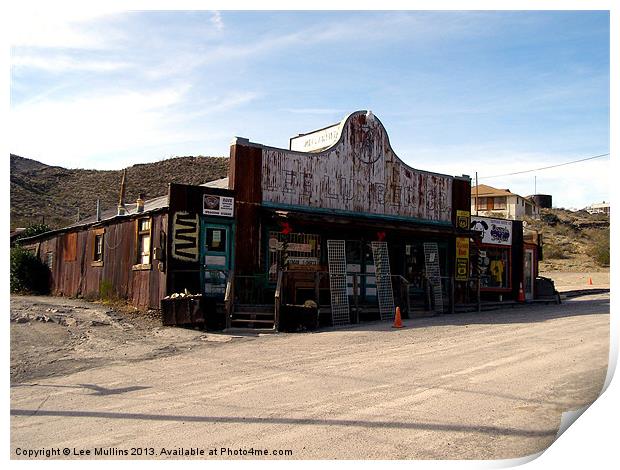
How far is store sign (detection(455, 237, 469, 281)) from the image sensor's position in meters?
23.2

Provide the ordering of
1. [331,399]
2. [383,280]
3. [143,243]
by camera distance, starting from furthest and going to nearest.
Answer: [383,280]
[143,243]
[331,399]

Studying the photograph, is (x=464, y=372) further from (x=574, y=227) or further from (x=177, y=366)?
(x=574, y=227)

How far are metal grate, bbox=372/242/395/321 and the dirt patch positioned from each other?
5818mm

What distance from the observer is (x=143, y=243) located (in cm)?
1844

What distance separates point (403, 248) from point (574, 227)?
49141mm

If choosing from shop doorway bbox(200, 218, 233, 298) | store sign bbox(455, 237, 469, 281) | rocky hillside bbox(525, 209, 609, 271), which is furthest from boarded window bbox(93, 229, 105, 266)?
rocky hillside bbox(525, 209, 609, 271)

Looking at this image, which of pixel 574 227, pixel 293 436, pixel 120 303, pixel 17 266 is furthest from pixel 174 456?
pixel 574 227

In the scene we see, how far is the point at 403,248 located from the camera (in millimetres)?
21797

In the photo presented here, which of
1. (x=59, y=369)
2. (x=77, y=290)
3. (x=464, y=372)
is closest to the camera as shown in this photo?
(x=464, y=372)

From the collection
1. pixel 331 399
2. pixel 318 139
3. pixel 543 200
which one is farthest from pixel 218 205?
pixel 543 200

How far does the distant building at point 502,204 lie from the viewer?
2630 inches

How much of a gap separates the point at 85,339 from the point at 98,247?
27.9 ft

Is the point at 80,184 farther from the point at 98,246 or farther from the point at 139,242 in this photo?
the point at 139,242

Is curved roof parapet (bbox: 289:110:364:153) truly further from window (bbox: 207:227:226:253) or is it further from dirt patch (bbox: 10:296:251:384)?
dirt patch (bbox: 10:296:251:384)
